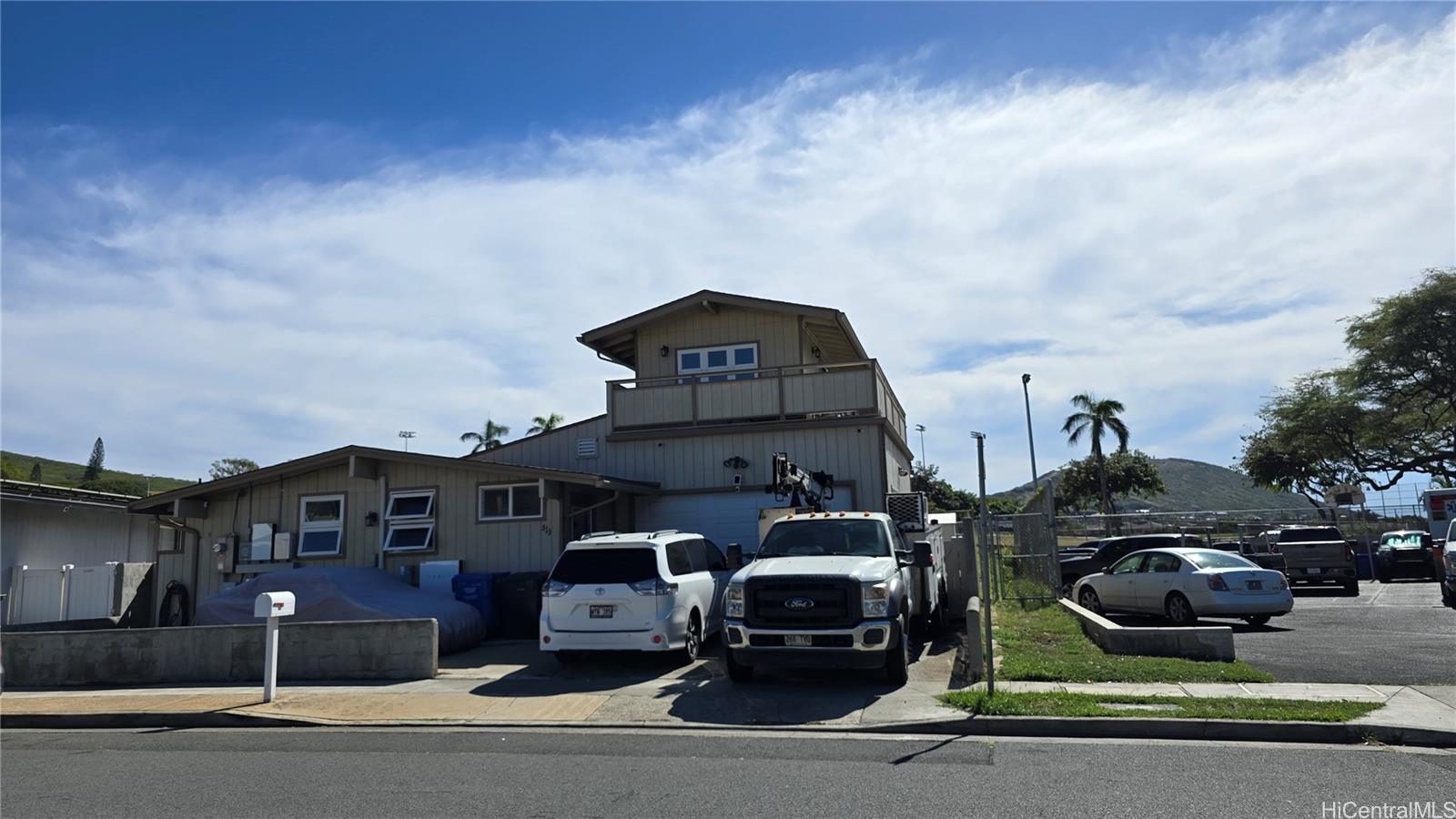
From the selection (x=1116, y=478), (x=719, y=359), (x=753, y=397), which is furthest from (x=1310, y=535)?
(x=1116, y=478)

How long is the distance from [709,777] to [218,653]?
28.7 feet

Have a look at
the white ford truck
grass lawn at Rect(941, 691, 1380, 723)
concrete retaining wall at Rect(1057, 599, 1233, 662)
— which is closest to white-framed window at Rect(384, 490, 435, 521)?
the white ford truck

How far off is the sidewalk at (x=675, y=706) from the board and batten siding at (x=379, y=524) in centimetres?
511

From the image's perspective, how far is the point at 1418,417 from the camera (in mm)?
39219

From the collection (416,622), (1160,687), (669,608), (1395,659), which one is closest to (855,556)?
Answer: (669,608)

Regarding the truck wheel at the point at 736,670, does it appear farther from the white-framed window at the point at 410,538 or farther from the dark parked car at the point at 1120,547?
the dark parked car at the point at 1120,547

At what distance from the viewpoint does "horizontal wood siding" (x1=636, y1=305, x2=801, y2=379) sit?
2070 centimetres

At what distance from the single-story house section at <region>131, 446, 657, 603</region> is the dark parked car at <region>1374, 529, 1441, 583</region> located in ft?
66.6

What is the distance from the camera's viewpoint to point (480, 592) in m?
16.1

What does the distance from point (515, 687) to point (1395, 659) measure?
10.7 metres

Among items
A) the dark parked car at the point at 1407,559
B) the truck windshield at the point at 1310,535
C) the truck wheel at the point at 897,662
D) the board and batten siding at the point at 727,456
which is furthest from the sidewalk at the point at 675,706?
the dark parked car at the point at 1407,559

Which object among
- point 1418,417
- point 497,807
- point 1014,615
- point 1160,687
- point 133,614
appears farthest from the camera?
point 1418,417

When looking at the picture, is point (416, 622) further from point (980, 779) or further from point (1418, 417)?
point (1418, 417)

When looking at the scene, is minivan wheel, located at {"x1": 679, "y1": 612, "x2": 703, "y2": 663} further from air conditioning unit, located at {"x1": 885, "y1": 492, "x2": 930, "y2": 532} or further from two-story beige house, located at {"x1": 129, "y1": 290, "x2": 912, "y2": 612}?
air conditioning unit, located at {"x1": 885, "y1": 492, "x2": 930, "y2": 532}
